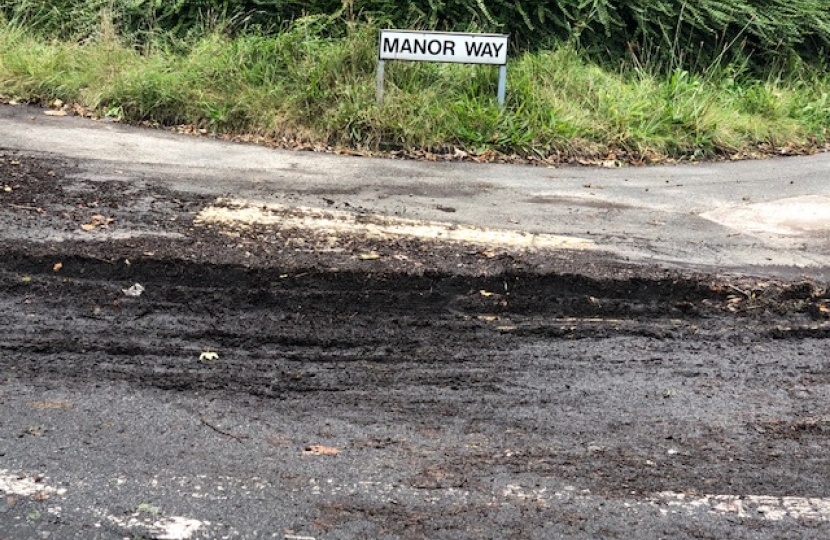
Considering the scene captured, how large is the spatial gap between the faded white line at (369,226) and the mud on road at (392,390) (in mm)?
228

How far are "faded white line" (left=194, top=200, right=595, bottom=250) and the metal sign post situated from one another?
3427 mm

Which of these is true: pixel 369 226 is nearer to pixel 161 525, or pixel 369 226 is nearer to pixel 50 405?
pixel 50 405

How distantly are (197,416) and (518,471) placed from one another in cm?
138

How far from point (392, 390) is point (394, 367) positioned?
0.84 feet

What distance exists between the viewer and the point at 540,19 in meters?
12.3

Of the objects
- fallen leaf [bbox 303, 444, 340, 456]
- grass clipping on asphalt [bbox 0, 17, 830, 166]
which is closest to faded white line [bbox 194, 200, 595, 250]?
grass clipping on asphalt [bbox 0, 17, 830, 166]

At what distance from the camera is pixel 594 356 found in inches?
189

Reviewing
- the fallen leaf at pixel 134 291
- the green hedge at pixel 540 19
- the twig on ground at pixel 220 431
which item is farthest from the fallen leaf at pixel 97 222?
the green hedge at pixel 540 19

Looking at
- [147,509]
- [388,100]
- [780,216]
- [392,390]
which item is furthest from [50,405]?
[388,100]

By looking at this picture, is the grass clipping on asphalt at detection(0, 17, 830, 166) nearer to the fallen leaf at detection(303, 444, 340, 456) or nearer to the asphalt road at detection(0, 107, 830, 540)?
the asphalt road at detection(0, 107, 830, 540)

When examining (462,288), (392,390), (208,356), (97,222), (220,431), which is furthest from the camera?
(97,222)

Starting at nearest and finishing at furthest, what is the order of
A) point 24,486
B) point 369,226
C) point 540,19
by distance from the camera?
1. point 24,486
2. point 369,226
3. point 540,19

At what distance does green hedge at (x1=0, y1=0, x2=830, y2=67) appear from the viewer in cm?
1216

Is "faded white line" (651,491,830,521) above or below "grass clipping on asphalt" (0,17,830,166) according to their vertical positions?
below
